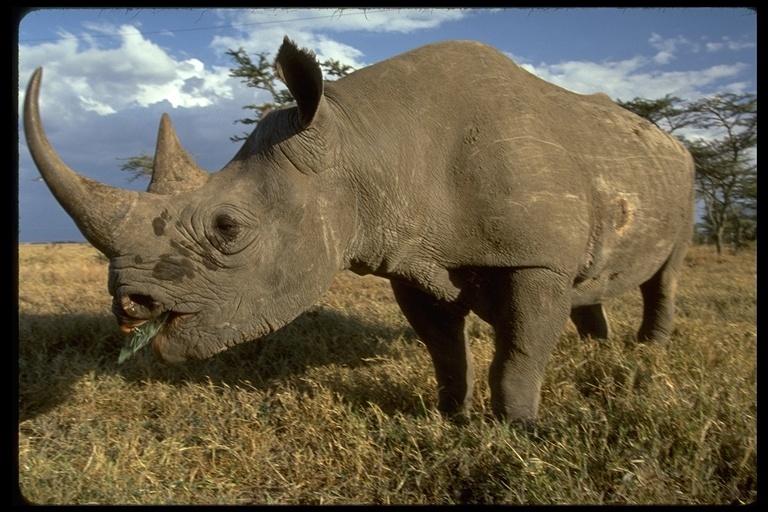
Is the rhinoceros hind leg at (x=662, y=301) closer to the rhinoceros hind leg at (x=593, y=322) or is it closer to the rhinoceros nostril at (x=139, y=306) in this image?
Result: the rhinoceros hind leg at (x=593, y=322)

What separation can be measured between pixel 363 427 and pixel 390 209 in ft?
3.99

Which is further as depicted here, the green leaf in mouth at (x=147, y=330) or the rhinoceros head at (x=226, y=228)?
the green leaf in mouth at (x=147, y=330)

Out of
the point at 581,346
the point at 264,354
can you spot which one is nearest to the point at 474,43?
the point at 581,346

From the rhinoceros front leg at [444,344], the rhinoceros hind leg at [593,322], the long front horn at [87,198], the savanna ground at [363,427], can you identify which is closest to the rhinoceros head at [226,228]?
the long front horn at [87,198]

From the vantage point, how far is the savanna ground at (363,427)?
271 cm

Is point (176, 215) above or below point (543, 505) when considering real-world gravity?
above

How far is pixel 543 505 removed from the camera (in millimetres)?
2521

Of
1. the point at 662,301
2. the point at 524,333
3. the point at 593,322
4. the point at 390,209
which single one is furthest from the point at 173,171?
the point at 662,301

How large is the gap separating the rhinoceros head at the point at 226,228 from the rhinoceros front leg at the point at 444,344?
42.4 inches

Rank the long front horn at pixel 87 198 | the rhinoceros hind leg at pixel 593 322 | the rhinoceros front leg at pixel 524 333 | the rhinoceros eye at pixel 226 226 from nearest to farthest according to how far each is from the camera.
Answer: the long front horn at pixel 87 198, the rhinoceros eye at pixel 226 226, the rhinoceros front leg at pixel 524 333, the rhinoceros hind leg at pixel 593 322

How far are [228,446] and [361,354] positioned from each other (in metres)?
1.99

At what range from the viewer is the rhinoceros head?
99.3 inches

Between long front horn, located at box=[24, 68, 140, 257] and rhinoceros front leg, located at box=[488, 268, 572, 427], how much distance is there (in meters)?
1.86

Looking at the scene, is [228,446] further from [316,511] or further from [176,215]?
[176,215]
